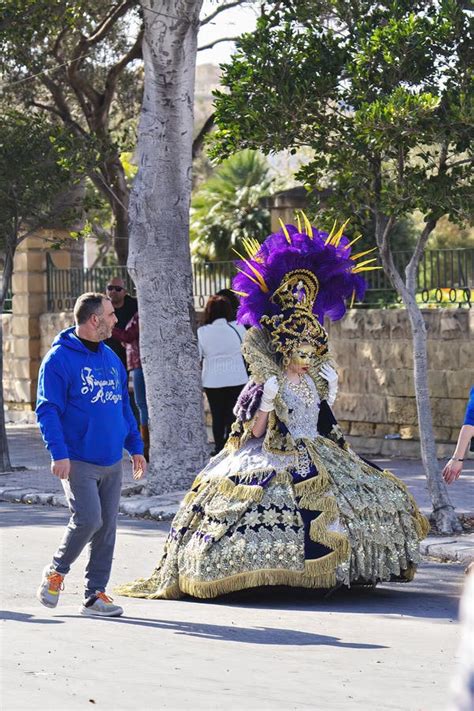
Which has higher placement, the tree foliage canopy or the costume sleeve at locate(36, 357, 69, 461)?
the tree foliage canopy

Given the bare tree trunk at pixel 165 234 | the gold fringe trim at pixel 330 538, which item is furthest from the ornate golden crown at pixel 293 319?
the bare tree trunk at pixel 165 234

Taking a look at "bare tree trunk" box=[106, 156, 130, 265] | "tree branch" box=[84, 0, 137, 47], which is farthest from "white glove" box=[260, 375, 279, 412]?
"tree branch" box=[84, 0, 137, 47]

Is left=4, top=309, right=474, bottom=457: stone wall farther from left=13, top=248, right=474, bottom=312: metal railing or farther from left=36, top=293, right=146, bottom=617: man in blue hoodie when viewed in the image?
left=36, top=293, right=146, bottom=617: man in blue hoodie

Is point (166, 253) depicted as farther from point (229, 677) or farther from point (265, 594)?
point (229, 677)

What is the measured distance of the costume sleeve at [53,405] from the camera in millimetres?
7418

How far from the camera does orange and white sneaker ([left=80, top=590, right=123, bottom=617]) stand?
7.54 metres

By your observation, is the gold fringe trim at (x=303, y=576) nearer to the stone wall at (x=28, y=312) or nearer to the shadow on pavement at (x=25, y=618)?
the shadow on pavement at (x=25, y=618)

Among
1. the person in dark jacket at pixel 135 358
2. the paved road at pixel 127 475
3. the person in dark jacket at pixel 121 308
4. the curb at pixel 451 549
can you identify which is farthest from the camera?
the person in dark jacket at pixel 121 308

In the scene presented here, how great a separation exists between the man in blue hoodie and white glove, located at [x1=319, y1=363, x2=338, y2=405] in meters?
1.45

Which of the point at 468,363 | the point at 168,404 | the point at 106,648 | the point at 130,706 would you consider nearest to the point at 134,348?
the point at 168,404

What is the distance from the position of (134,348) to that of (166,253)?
2274 mm

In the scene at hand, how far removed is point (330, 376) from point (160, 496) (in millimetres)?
4627

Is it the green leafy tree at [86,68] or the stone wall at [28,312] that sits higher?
the green leafy tree at [86,68]

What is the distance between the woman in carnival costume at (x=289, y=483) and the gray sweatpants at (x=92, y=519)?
2.14 ft
